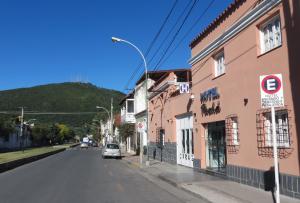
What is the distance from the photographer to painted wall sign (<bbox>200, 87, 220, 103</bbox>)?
18.4 meters

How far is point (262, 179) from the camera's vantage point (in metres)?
13.9

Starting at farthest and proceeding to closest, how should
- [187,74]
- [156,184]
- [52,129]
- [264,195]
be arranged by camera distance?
[52,129]
[187,74]
[156,184]
[264,195]

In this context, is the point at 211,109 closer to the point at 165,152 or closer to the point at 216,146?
the point at 216,146

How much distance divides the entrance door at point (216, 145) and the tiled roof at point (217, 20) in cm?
426

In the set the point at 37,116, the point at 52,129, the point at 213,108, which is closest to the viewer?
the point at 213,108

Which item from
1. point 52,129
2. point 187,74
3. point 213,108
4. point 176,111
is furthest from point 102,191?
point 52,129

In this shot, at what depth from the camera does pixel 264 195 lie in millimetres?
12594

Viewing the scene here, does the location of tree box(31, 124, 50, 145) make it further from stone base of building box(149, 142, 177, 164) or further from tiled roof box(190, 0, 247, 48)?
tiled roof box(190, 0, 247, 48)

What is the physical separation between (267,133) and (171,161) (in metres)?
14.7

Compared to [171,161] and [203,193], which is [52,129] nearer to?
[171,161]

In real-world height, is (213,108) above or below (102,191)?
above

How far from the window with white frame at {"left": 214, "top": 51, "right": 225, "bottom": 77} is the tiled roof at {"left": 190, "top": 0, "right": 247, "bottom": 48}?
130 cm

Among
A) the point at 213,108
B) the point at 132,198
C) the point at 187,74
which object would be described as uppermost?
the point at 187,74

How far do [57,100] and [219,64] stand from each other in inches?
5191
